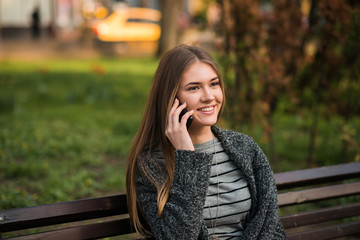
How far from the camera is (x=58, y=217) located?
2.26 m

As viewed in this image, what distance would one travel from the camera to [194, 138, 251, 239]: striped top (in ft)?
7.63

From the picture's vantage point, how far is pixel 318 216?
2.99 m

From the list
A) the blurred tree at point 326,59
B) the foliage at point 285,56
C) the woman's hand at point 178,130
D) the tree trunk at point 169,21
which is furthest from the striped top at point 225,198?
the tree trunk at point 169,21

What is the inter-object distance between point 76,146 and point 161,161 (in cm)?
389

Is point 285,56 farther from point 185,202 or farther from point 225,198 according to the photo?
point 185,202

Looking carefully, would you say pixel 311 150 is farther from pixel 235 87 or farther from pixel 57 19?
pixel 57 19

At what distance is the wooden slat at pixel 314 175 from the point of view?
9.27ft

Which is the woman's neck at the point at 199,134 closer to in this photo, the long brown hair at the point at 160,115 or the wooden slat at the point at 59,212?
the long brown hair at the point at 160,115

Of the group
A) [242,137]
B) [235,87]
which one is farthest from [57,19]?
[242,137]

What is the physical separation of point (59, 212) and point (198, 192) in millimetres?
691

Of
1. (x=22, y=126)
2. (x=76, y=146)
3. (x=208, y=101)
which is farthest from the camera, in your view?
(x=22, y=126)

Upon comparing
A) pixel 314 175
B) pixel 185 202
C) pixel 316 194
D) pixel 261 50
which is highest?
pixel 261 50

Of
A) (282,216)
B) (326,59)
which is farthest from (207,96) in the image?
(326,59)

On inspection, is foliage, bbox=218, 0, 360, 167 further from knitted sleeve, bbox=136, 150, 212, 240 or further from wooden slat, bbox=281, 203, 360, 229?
knitted sleeve, bbox=136, 150, 212, 240
